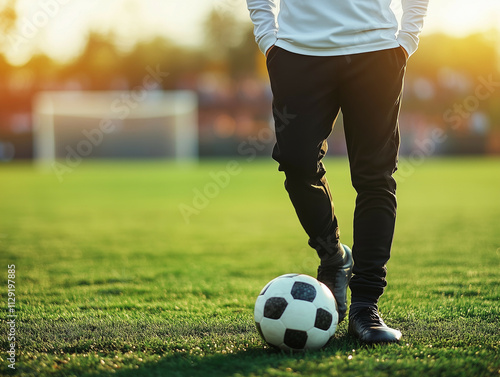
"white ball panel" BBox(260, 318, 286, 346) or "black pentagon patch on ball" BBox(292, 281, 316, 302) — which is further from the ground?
"black pentagon patch on ball" BBox(292, 281, 316, 302)

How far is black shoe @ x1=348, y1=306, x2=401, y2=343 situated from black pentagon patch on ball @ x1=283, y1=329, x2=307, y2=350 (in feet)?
0.83

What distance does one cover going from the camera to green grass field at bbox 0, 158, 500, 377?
1.92 m

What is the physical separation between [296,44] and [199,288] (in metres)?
1.60

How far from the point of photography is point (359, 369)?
1803 mm

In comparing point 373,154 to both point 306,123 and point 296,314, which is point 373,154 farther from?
point 296,314

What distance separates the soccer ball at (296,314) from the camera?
2.04 meters

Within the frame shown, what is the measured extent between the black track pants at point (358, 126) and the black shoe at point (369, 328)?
0.21ft

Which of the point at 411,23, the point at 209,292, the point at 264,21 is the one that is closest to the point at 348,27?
the point at 411,23

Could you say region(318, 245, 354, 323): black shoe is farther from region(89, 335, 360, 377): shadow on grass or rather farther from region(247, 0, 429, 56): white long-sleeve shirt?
region(247, 0, 429, 56): white long-sleeve shirt

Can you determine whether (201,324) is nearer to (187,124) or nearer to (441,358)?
(441,358)

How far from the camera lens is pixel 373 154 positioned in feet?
7.42

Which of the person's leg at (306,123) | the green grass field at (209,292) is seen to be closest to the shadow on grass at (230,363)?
the green grass field at (209,292)

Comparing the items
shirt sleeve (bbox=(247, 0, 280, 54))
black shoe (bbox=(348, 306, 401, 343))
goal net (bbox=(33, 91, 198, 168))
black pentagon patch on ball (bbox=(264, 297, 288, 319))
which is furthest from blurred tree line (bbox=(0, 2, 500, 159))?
black pentagon patch on ball (bbox=(264, 297, 288, 319))

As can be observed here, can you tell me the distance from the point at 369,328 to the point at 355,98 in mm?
904
